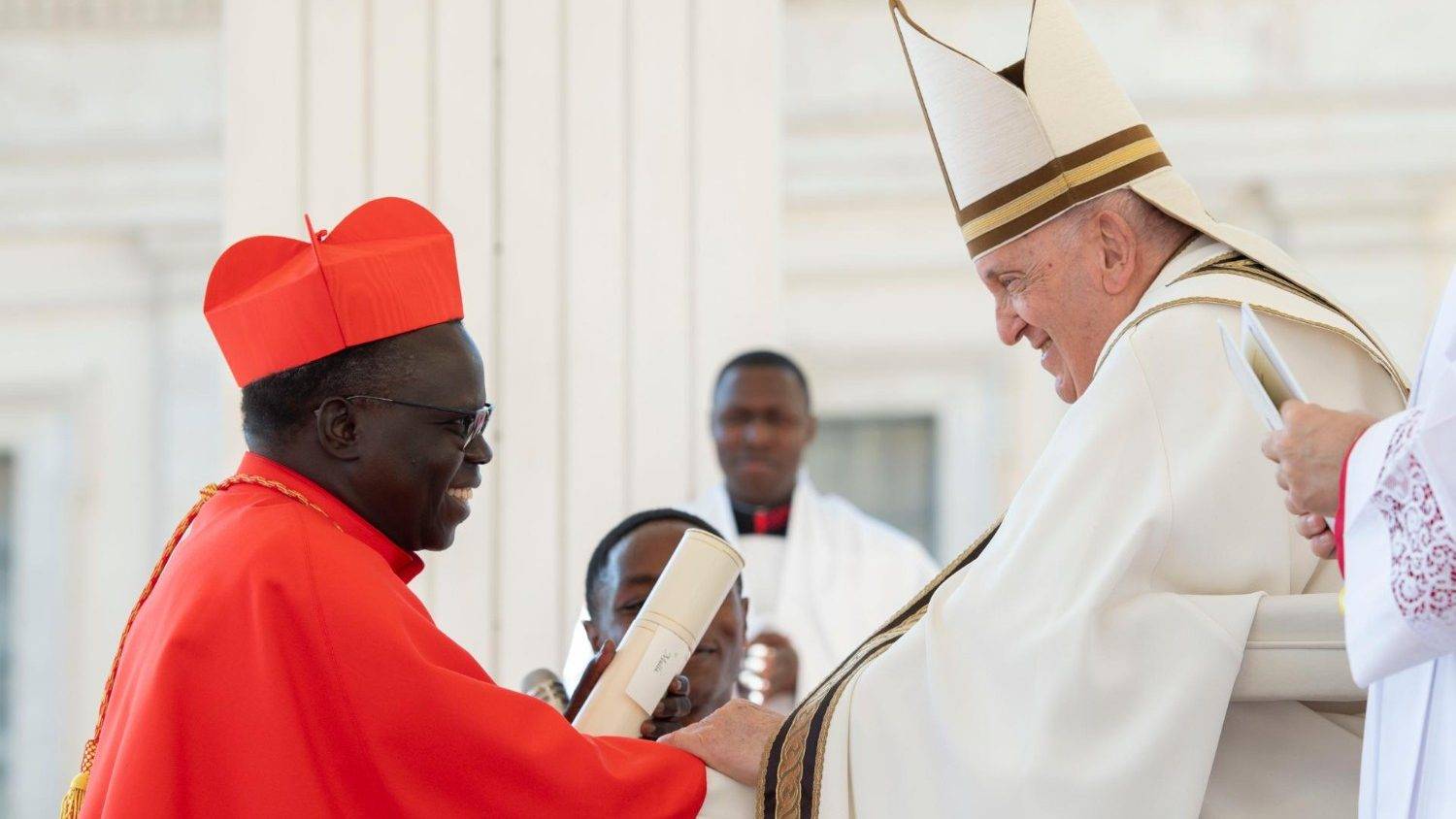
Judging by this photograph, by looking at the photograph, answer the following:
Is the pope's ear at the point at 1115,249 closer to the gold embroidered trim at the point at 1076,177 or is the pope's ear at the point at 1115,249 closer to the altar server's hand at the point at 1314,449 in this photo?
the gold embroidered trim at the point at 1076,177

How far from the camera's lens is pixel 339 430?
2527mm

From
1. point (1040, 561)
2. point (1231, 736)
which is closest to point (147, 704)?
point (1040, 561)

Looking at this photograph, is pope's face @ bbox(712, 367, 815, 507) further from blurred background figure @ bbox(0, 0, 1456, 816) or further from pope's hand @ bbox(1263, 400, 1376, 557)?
pope's hand @ bbox(1263, 400, 1376, 557)

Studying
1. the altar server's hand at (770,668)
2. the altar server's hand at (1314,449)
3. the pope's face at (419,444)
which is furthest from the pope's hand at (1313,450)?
the altar server's hand at (770,668)

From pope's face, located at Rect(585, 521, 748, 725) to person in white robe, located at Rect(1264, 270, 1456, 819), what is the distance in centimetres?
126

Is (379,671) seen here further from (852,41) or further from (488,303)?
(852,41)

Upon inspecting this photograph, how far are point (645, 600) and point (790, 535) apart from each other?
230cm

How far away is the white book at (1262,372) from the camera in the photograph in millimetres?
2121

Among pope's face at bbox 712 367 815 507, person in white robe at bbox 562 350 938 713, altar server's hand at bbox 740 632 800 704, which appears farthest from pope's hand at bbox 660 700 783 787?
pope's face at bbox 712 367 815 507

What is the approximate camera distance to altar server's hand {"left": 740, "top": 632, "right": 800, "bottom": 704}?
13.9 ft

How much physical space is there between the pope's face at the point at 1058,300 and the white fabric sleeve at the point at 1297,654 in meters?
0.63

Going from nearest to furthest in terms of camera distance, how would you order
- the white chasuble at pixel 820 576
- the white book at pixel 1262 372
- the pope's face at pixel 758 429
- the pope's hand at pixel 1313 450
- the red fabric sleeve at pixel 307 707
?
the pope's hand at pixel 1313 450 → the white book at pixel 1262 372 → the red fabric sleeve at pixel 307 707 → the pope's face at pixel 758 429 → the white chasuble at pixel 820 576

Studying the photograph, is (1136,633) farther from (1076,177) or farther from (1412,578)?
(1076,177)

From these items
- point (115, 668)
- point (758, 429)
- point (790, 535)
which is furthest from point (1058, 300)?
point (790, 535)
